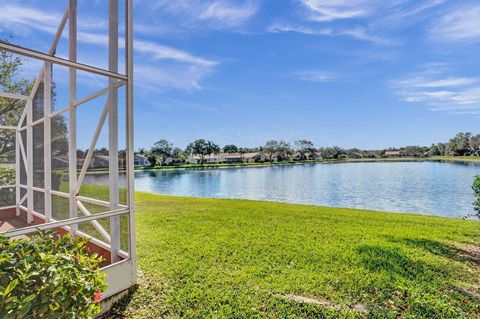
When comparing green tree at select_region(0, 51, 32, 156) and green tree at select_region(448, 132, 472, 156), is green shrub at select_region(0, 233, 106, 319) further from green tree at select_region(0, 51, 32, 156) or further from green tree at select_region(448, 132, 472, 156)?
green tree at select_region(448, 132, 472, 156)

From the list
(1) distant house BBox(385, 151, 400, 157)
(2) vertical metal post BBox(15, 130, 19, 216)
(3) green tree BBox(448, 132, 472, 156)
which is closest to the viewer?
(2) vertical metal post BBox(15, 130, 19, 216)

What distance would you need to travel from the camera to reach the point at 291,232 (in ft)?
19.0

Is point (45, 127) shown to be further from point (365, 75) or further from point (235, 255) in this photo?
point (365, 75)

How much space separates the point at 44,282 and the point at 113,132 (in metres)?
1.98

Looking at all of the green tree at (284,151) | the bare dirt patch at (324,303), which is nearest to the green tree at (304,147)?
the green tree at (284,151)

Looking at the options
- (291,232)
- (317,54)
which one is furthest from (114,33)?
(317,54)

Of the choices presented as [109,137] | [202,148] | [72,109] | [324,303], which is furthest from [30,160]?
[202,148]

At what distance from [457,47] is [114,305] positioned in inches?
592

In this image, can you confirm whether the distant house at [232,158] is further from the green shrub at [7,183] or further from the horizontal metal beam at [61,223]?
the horizontal metal beam at [61,223]

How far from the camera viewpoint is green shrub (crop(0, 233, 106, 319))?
1.28m

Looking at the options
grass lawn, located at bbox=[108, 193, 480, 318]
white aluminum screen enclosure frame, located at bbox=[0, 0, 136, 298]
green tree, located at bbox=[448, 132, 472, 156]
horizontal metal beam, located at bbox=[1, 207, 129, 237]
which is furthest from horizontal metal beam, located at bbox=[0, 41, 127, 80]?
green tree, located at bbox=[448, 132, 472, 156]

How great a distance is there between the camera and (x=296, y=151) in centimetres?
8081

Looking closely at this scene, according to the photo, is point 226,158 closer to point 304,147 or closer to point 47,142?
point 304,147

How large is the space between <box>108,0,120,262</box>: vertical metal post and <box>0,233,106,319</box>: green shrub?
1.39 metres
